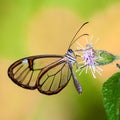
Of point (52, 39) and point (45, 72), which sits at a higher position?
point (52, 39)

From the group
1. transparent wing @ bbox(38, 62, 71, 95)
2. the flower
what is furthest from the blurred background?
the flower

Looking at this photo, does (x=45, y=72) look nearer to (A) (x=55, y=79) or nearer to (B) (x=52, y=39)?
(A) (x=55, y=79)

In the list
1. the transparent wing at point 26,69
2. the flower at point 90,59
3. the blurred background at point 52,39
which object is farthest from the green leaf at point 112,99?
the blurred background at point 52,39

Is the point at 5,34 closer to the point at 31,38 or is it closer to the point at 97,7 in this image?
the point at 31,38

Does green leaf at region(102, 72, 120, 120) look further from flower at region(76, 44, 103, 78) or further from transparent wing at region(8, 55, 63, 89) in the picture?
transparent wing at region(8, 55, 63, 89)

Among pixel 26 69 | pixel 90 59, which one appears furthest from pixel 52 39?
pixel 90 59

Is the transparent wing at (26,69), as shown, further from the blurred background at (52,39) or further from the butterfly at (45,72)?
the blurred background at (52,39)

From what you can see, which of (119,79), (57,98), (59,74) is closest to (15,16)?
(57,98)
